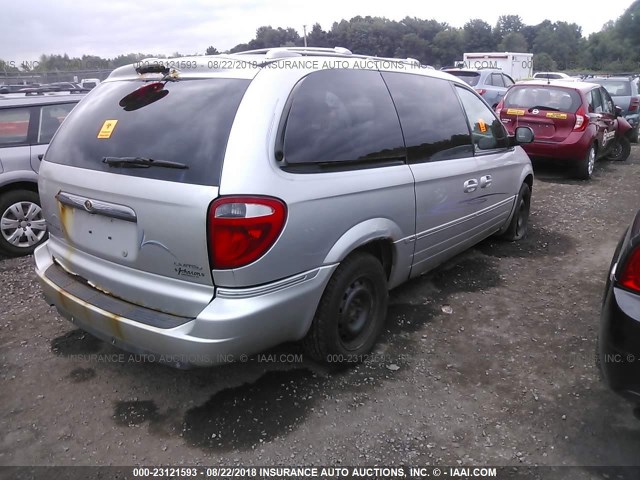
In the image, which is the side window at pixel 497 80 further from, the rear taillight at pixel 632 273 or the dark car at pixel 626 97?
the rear taillight at pixel 632 273

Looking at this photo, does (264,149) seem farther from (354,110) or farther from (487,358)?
(487,358)

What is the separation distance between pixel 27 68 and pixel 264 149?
26820 mm

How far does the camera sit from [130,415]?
8.91ft

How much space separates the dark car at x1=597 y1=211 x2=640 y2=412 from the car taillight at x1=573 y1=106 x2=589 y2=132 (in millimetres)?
6635

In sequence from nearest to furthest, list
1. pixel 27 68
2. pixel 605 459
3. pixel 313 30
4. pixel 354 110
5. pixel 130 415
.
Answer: pixel 605 459
pixel 130 415
pixel 354 110
pixel 27 68
pixel 313 30

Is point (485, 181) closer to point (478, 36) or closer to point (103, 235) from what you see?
point (103, 235)

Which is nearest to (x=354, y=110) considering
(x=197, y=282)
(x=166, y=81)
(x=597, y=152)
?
(x=166, y=81)

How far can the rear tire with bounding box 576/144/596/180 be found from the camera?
8.40m

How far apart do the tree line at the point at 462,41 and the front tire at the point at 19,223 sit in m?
22.1

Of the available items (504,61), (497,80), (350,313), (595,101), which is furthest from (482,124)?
(504,61)

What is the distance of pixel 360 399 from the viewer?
2.84 m

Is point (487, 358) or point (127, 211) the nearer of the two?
point (127, 211)

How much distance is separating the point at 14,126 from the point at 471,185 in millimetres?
4644

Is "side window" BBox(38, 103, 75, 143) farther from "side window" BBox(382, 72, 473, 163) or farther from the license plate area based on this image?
"side window" BBox(382, 72, 473, 163)
